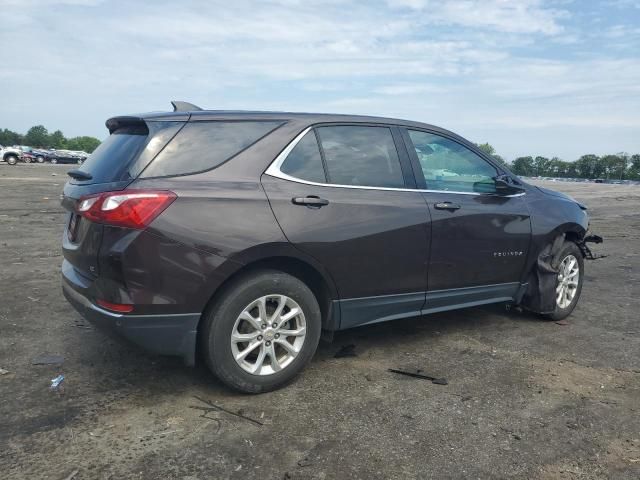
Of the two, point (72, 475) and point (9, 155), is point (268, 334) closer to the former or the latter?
point (72, 475)

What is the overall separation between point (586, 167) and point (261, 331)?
9242 centimetres

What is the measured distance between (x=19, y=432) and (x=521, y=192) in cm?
420

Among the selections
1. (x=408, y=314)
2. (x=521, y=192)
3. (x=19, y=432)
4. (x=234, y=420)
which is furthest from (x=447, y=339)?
(x=19, y=432)

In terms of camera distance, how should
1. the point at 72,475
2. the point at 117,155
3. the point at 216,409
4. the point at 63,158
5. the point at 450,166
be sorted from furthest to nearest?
A: the point at 63,158, the point at 450,166, the point at 117,155, the point at 216,409, the point at 72,475

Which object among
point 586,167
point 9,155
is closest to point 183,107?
point 9,155

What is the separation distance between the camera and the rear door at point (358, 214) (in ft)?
11.8

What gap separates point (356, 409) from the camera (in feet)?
10.9

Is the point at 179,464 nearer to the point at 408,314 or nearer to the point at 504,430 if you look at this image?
the point at 504,430

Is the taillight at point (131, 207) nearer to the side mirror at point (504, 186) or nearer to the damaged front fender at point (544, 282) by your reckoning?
the side mirror at point (504, 186)

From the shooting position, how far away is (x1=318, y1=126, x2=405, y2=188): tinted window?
3.89m

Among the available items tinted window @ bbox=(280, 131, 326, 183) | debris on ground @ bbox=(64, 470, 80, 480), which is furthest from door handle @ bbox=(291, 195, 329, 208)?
debris on ground @ bbox=(64, 470, 80, 480)

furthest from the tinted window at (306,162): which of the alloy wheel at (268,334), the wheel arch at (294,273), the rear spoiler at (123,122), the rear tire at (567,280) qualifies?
the rear tire at (567,280)

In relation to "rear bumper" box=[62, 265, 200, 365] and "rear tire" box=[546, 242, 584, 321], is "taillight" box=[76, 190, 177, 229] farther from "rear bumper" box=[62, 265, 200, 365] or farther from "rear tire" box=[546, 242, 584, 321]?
"rear tire" box=[546, 242, 584, 321]

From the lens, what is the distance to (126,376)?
3742 mm
